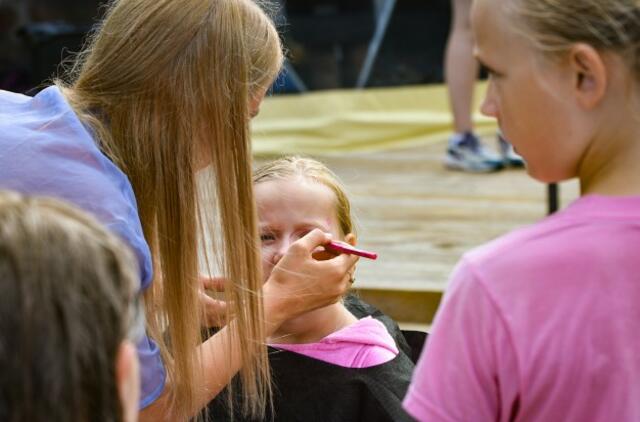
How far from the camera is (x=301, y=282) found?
5.91ft

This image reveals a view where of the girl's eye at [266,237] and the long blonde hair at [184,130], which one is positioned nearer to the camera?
the long blonde hair at [184,130]

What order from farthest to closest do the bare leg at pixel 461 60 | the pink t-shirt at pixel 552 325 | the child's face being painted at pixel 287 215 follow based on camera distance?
1. the bare leg at pixel 461 60
2. the child's face being painted at pixel 287 215
3. the pink t-shirt at pixel 552 325

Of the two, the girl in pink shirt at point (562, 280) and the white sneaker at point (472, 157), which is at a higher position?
the girl in pink shirt at point (562, 280)

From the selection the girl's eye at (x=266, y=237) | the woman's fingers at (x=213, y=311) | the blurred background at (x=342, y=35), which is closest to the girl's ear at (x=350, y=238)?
the girl's eye at (x=266, y=237)

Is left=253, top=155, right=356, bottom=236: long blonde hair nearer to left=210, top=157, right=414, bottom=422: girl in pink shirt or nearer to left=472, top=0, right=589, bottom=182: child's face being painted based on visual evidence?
left=210, top=157, right=414, bottom=422: girl in pink shirt

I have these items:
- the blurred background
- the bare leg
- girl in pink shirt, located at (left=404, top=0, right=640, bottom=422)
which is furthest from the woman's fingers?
the blurred background

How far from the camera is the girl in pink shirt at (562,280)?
117 centimetres

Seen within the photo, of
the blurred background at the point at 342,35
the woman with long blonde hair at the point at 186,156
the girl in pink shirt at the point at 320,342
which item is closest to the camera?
the woman with long blonde hair at the point at 186,156

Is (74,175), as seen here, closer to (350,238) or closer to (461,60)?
(350,238)

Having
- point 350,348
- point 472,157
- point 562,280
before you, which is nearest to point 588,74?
point 562,280

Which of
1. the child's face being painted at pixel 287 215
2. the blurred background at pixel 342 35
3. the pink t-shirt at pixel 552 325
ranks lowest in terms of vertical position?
the blurred background at pixel 342 35

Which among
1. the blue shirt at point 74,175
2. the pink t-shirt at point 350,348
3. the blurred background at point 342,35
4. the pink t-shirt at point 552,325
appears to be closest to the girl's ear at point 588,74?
the pink t-shirt at point 552,325

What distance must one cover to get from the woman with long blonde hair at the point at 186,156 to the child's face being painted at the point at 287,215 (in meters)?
0.18

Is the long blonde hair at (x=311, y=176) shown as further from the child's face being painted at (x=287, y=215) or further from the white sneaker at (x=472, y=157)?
the white sneaker at (x=472, y=157)
